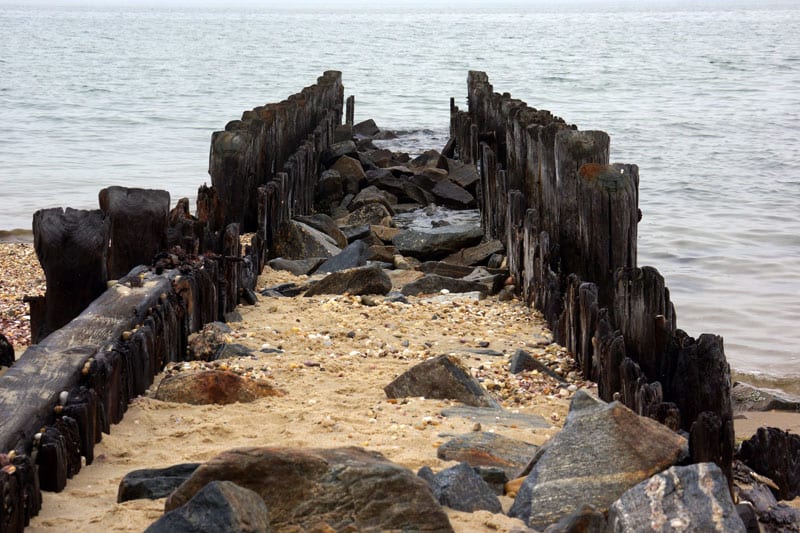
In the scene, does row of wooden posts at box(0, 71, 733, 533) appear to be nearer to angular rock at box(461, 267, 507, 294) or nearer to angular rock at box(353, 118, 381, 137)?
angular rock at box(461, 267, 507, 294)

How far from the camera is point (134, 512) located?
12.3 feet

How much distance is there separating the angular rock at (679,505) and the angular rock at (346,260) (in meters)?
6.22

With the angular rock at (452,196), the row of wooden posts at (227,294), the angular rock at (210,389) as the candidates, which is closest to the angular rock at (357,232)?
the row of wooden posts at (227,294)

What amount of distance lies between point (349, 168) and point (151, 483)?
10.9 m

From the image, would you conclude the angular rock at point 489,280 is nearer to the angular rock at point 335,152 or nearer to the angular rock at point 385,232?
the angular rock at point 385,232

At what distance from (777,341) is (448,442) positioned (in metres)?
6.62

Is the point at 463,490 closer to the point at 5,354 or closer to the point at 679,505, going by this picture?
the point at 679,505

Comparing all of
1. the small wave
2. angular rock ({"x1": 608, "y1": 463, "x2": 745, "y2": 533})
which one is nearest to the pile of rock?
the small wave

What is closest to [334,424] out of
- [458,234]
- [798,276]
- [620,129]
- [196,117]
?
[458,234]

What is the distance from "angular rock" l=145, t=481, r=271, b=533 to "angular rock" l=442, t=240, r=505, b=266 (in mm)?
6968

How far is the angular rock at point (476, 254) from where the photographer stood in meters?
10.1

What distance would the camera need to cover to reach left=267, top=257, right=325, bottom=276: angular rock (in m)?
9.52

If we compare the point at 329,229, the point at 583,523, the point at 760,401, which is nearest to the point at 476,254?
the point at 329,229

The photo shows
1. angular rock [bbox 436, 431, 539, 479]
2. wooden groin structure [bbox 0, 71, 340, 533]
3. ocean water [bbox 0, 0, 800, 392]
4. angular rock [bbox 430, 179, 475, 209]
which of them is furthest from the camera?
angular rock [bbox 430, 179, 475, 209]
